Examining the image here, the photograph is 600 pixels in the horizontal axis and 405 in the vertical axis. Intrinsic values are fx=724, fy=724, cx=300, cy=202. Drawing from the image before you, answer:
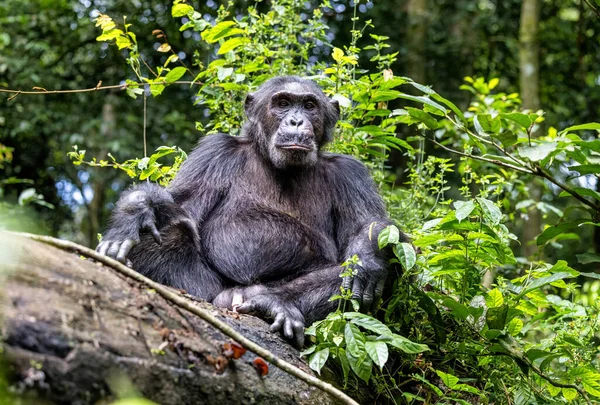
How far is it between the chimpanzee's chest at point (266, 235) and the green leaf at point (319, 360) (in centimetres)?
147

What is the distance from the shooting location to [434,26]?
1536cm

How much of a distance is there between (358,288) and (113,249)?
1610mm

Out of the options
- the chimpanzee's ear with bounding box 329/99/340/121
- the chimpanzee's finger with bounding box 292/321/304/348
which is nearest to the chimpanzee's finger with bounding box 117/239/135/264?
the chimpanzee's finger with bounding box 292/321/304/348

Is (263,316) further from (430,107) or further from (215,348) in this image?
(430,107)

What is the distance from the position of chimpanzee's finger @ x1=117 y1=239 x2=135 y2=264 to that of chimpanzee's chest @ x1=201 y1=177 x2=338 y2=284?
105cm

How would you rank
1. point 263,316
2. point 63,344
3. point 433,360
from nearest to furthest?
1. point 63,344
2. point 263,316
3. point 433,360

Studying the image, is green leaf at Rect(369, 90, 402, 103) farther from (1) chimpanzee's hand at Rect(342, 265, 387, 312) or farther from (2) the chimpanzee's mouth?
(1) chimpanzee's hand at Rect(342, 265, 387, 312)

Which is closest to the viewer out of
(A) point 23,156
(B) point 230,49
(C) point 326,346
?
(C) point 326,346

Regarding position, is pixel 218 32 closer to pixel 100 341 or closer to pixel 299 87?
pixel 299 87

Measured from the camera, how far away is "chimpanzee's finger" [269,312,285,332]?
4.34 metres

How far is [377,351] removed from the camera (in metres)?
3.91

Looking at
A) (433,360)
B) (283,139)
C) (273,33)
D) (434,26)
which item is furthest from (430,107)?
(434,26)

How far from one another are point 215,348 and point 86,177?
1248cm

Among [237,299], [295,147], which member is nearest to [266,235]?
[237,299]
